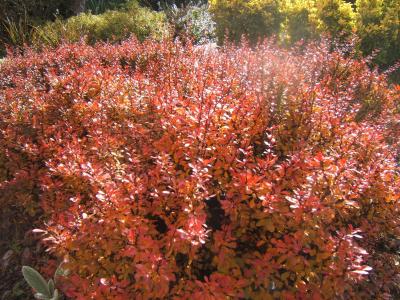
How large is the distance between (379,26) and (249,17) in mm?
2538

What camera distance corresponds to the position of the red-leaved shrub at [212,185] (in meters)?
2.12

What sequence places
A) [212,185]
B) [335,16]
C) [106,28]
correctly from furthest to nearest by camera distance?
[106,28] < [335,16] < [212,185]

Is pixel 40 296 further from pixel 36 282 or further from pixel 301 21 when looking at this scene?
pixel 301 21

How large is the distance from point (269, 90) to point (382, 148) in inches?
41.3

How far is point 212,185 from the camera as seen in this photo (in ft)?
8.50

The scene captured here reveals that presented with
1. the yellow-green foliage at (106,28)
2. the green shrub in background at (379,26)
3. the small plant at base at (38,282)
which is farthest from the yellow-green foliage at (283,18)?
the small plant at base at (38,282)

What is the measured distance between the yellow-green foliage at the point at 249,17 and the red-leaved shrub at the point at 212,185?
12.4ft

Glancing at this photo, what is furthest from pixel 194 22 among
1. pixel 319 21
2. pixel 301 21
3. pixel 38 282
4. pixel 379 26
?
pixel 38 282

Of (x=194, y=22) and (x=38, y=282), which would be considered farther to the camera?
(x=194, y=22)

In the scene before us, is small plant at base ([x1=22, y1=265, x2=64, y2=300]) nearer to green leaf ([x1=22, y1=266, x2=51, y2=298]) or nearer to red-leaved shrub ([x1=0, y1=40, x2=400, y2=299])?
green leaf ([x1=22, y1=266, x2=51, y2=298])

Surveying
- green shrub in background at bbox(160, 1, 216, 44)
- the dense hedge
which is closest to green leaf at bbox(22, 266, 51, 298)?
the dense hedge

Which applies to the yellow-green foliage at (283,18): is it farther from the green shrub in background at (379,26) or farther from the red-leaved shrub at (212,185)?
the red-leaved shrub at (212,185)

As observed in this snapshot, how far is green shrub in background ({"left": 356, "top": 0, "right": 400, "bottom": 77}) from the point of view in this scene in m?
6.17

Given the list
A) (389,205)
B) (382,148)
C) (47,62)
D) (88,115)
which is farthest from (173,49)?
(389,205)
